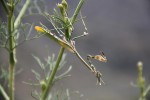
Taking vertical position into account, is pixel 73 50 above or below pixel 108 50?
above

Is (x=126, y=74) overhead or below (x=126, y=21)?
below

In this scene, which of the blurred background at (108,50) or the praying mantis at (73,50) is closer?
the praying mantis at (73,50)

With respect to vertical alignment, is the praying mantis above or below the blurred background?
above

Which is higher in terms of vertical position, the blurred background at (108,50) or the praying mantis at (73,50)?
the praying mantis at (73,50)

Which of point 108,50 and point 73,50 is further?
point 108,50

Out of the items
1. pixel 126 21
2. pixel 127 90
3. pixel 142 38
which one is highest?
pixel 126 21

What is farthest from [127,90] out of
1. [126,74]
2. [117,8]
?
[117,8]

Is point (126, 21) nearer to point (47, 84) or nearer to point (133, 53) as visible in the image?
point (133, 53)

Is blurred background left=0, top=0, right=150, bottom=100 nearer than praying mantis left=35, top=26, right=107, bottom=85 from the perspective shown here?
No
